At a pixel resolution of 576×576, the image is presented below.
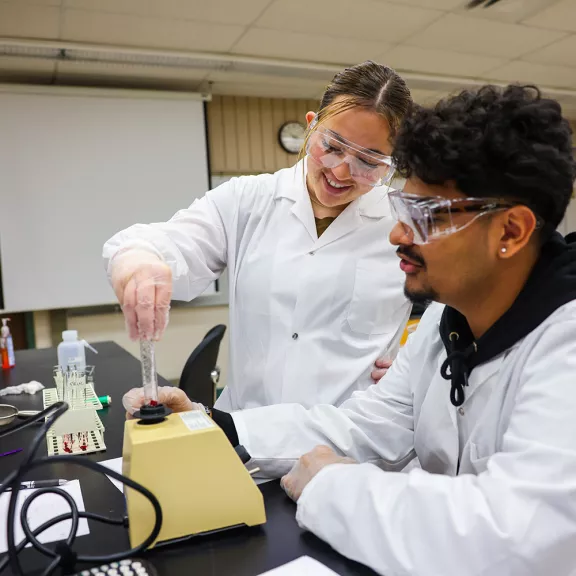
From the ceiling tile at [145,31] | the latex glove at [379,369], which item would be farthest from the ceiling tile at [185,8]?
the latex glove at [379,369]

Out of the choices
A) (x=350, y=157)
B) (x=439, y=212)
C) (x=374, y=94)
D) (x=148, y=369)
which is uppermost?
(x=374, y=94)

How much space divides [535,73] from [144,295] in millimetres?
4601

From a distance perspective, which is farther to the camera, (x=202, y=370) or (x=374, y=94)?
(x=202, y=370)

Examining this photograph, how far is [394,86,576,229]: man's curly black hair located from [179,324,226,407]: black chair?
1.62 metres

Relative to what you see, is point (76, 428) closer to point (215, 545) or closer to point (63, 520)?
point (63, 520)

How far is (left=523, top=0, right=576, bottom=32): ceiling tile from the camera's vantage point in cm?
321

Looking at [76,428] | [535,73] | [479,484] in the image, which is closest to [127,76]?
[535,73]

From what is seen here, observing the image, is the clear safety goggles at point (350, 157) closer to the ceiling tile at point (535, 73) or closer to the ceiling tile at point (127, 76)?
the ceiling tile at point (127, 76)

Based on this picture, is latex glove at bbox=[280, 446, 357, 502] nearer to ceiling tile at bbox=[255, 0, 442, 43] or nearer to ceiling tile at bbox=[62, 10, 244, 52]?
ceiling tile at bbox=[255, 0, 442, 43]

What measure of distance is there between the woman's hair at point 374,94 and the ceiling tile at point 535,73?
3.38 metres

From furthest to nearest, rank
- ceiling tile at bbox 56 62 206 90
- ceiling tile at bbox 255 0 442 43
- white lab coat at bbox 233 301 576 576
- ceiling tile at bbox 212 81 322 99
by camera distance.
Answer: ceiling tile at bbox 212 81 322 99, ceiling tile at bbox 56 62 206 90, ceiling tile at bbox 255 0 442 43, white lab coat at bbox 233 301 576 576

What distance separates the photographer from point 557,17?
11.0 ft

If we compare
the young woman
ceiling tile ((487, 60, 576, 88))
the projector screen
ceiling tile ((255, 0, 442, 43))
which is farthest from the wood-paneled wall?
the young woman

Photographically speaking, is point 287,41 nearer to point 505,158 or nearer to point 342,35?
point 342,35
